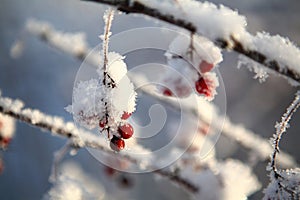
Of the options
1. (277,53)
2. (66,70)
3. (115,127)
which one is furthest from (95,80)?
(66,70)

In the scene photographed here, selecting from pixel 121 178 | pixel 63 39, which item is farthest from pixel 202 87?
pixel 121 178

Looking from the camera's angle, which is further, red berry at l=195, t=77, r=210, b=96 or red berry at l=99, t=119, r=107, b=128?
red berry at l=195, t=77, r=210, b=96

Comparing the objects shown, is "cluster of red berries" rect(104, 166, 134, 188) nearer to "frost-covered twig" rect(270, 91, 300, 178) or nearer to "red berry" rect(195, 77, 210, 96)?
"red berry" rect(195, 77, 210, 96)

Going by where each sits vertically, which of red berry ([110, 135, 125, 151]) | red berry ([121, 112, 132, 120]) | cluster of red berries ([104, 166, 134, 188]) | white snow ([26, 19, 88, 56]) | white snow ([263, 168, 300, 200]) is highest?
white snow ([26, 19, 88, 56])

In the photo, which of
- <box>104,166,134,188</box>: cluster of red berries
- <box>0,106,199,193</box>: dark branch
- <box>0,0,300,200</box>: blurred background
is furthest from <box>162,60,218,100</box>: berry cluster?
<box>0,0,300,200</box>: blurred background

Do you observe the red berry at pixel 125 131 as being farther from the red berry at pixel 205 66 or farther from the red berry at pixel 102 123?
the red berry at pixel 205 66

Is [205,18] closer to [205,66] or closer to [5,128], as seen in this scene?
[205,66]

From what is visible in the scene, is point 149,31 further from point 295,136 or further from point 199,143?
point 295,136
